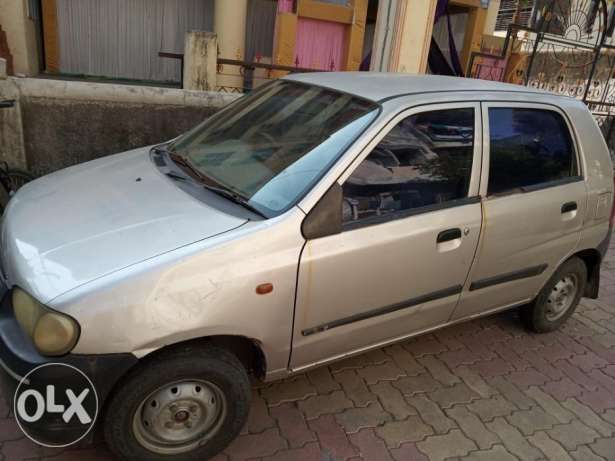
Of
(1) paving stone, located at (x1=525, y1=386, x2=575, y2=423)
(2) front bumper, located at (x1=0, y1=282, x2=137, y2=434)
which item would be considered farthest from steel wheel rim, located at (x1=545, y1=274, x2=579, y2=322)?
(2) front bumper, located at (x1=0, y1=282, x2=137, y2=434)

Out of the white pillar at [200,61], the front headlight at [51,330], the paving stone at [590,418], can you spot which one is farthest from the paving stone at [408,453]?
the white pillar at [200,61]

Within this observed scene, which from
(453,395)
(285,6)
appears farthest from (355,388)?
(285,6)

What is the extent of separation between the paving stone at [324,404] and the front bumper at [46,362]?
1158 millimetres

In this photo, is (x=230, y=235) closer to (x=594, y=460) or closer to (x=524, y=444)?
(x=524, y=444)

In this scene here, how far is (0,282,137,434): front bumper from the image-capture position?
1.91 m

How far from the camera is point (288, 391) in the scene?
9.57 ft

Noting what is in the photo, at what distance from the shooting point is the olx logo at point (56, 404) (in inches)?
75.0

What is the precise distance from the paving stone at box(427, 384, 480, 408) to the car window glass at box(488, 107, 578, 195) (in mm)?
1220

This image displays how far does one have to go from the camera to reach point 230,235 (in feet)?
7.07

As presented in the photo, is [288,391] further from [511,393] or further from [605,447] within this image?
[605,447]

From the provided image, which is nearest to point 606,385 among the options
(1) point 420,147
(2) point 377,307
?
(2) point 377,307

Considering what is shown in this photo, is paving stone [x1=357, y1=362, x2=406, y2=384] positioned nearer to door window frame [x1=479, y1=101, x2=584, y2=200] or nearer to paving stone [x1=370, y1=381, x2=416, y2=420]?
paving stone [x1=370, y1=381, x2=416, y2=420]

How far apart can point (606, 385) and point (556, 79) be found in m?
7.20

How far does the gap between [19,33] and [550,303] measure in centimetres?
822
